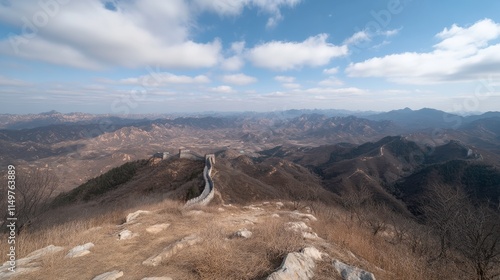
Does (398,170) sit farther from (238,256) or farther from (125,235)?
(125,235)

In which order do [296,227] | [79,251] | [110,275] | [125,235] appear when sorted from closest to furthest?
[110,275], [79,251], [125,235], [296,227]

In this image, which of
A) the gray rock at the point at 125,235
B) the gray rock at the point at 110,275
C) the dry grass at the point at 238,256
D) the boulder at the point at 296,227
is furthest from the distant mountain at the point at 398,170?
the gray rock at the point at 110,275

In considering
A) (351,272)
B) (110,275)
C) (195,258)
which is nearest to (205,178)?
(195,258)

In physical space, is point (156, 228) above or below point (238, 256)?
below

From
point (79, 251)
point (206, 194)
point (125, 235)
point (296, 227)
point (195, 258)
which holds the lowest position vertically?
point (206, 194)

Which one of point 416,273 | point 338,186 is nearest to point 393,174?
point 338,186

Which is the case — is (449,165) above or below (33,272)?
below

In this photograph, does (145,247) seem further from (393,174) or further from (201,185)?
(393,174)
